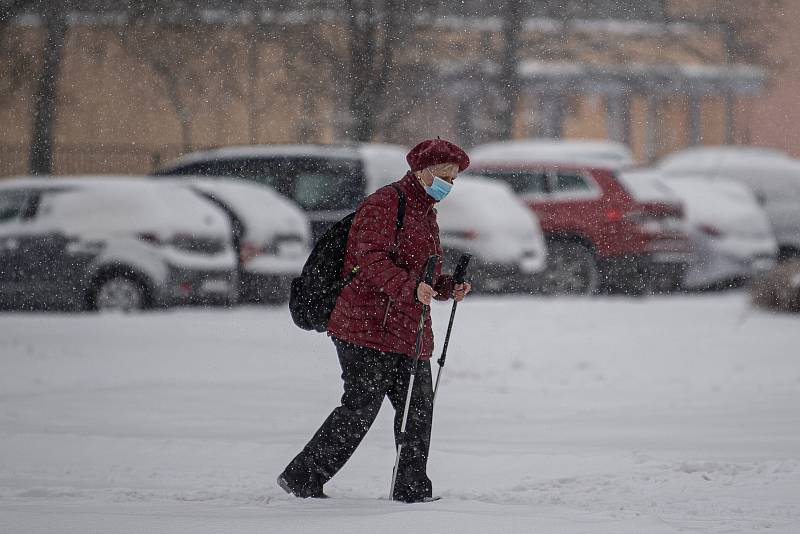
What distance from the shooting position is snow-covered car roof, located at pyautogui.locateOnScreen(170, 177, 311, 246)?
601 inches

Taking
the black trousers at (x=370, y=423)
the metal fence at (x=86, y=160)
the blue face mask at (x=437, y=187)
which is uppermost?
the metal fence at (x=86, y=160)

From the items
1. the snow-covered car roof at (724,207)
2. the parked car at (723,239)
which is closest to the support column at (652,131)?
the snow-covered car roof at (724,207)

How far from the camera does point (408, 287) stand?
19.0 feet

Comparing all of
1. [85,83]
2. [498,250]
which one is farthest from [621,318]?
[85,83]

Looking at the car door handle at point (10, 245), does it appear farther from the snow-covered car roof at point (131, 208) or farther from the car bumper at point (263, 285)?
the car bumper at point (263, 285)

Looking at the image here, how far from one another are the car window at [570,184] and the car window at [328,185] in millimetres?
2480

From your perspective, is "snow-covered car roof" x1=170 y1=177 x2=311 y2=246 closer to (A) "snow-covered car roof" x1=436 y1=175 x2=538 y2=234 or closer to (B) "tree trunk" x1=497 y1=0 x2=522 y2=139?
(A) "snow-covered car roof" x1=436 y1=175 x2=538 y2=234

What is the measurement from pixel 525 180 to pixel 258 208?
3.81 metres

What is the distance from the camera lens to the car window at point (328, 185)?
1652 centimetres

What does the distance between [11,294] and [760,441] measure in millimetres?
8361

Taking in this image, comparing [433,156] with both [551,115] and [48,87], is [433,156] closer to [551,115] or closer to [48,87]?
[48,87]

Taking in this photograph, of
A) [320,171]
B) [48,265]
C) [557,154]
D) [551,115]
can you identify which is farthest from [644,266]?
[551,115]

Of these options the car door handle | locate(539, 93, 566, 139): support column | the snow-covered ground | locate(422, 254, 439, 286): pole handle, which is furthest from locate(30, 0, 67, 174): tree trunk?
locate(539, 93, 566, 139): support column

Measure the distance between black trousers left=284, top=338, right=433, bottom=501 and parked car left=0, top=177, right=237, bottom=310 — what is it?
848 cm
